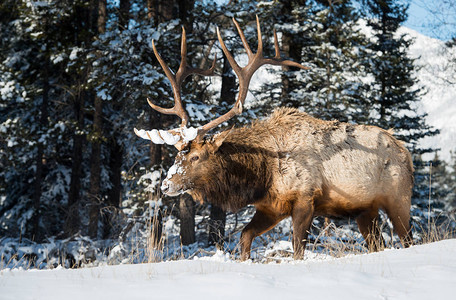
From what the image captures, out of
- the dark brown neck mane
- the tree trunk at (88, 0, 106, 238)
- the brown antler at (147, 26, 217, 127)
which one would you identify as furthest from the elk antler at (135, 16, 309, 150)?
the tree trunk at (88, 0, 106, 238)

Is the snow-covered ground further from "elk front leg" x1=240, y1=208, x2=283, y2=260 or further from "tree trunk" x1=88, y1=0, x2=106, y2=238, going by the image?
"tree trunk" x1=88, y1=0, x2=106, y2=238

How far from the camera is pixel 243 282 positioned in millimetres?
2703

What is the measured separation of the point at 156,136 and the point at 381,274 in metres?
3.63

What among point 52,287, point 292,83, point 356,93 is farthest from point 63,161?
point 52,287

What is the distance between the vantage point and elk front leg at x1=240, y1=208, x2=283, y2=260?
6137 millimetres

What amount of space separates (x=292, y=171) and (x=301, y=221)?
0.63m

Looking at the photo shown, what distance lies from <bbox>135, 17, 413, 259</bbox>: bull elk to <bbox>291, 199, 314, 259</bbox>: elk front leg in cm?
1

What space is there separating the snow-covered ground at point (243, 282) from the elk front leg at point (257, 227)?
2.60m

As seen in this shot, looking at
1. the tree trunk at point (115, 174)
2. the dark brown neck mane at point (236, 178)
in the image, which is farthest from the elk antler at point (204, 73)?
the tree trunk at point (115, 174)

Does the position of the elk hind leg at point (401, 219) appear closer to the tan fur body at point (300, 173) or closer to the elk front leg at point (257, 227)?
the tan fur body at point (300, 173)

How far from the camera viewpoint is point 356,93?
458 inches

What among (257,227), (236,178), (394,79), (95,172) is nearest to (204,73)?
(236,178)

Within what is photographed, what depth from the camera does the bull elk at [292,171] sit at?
19.7 feet

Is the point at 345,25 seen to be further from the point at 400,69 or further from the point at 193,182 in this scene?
the point at 193,182
